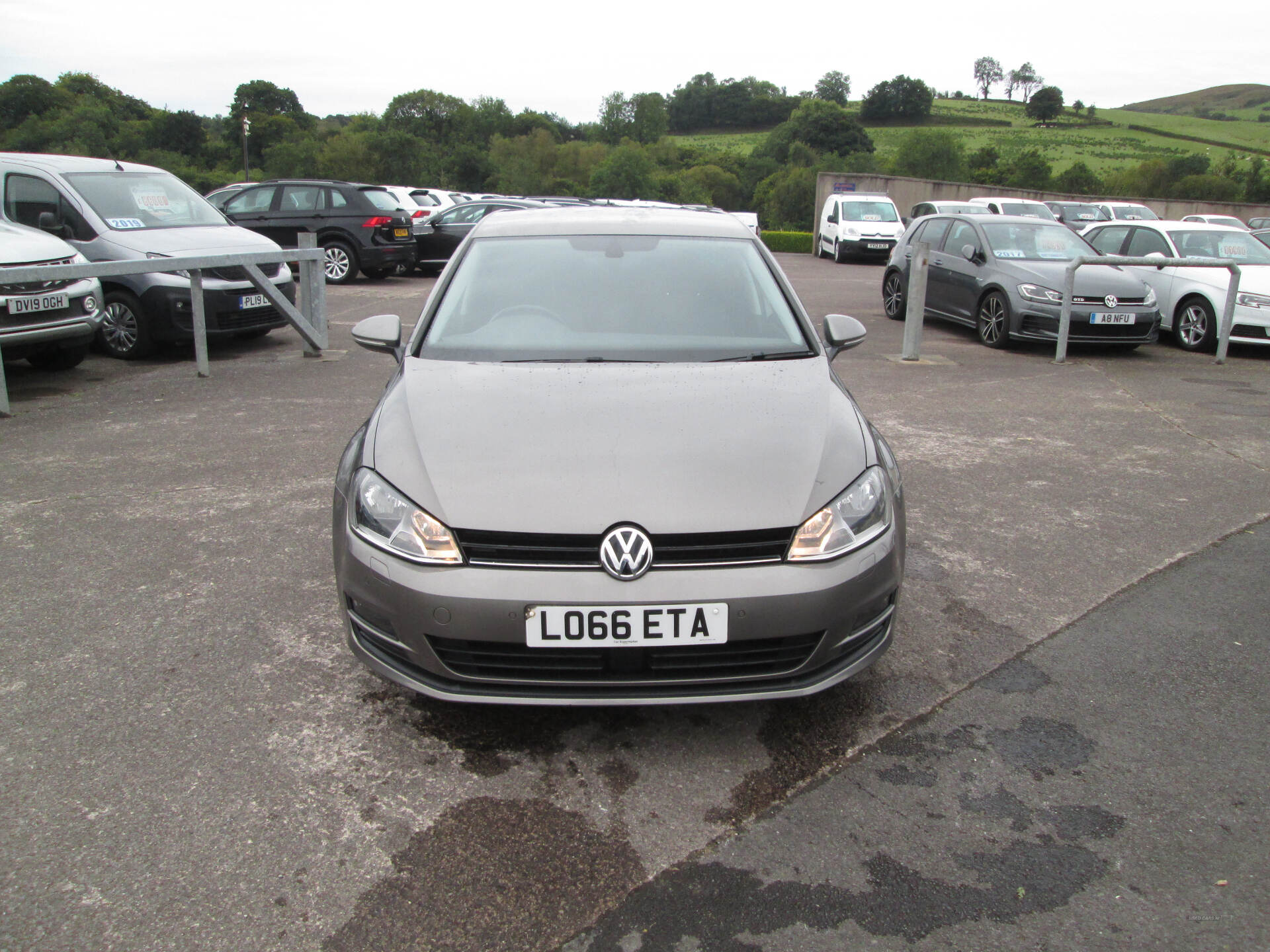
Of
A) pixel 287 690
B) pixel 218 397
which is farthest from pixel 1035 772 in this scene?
pixel 218 397

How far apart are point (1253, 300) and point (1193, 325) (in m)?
0.66

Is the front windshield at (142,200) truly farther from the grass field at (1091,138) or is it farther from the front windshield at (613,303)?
the grass field at (1091,138)

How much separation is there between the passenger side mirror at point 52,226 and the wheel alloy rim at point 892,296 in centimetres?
972

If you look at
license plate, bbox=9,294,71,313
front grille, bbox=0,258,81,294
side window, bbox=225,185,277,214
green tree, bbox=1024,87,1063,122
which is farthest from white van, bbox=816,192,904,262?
green tree, bbox=1024,87,1063,122

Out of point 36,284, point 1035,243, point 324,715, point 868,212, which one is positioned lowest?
point 324,715

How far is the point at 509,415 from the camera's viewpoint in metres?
3.09

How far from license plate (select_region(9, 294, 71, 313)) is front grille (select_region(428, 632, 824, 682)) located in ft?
21.7

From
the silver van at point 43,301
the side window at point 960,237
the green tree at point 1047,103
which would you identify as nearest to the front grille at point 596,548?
the silver van at point 43,301

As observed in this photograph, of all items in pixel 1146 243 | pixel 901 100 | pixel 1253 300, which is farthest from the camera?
pixel 901 100

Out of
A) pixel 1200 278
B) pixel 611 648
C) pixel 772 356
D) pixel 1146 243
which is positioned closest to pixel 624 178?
pixel 1146 243

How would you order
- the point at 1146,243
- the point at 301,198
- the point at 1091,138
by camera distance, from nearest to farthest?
the point at 1146,243, the point at 301,198, the point at 1091,138

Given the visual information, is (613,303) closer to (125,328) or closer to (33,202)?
(125,328)

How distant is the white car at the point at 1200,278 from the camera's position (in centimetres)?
1073

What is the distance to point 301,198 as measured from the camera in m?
16.8
